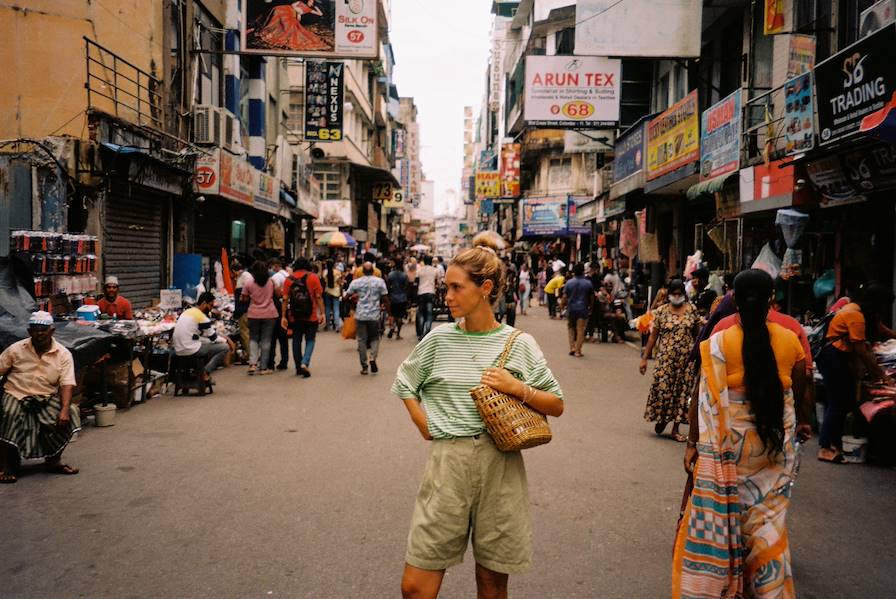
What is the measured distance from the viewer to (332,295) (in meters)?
20.1

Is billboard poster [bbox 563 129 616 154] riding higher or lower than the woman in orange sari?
lower

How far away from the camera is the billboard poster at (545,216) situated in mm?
42969

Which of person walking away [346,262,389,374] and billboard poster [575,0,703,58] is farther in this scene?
billboard poster [575,0,703,58]

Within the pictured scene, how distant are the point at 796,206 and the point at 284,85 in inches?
851

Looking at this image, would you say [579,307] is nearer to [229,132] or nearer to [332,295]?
[332,295]

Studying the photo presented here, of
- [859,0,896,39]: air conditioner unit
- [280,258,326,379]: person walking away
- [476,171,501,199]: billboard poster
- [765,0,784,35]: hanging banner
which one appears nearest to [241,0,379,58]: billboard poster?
[280,258,326,379]: person walking away

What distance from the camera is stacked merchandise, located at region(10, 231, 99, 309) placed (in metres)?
9.96

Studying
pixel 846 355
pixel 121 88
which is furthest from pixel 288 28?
pixel 846 355

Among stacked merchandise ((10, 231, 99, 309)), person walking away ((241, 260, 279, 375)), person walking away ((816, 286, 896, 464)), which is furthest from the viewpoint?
person walking away ((241, 260, 279, 375))

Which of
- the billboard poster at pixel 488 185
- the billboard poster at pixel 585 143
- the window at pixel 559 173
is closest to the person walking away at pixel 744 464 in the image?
the billboard poster at pixel 585 143

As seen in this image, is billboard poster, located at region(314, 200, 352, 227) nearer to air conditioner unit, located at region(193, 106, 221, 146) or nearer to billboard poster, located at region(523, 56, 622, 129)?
billboard poster, located at region(523, 56, 622, 129)

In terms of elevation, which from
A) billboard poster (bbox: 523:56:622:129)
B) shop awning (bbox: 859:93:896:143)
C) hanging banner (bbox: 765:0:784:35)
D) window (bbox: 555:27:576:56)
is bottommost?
shop awning (bbox: 859:93:896:143)

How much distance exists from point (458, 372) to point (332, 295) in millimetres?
17134

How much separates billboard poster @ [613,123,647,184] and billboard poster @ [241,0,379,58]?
276 inches
